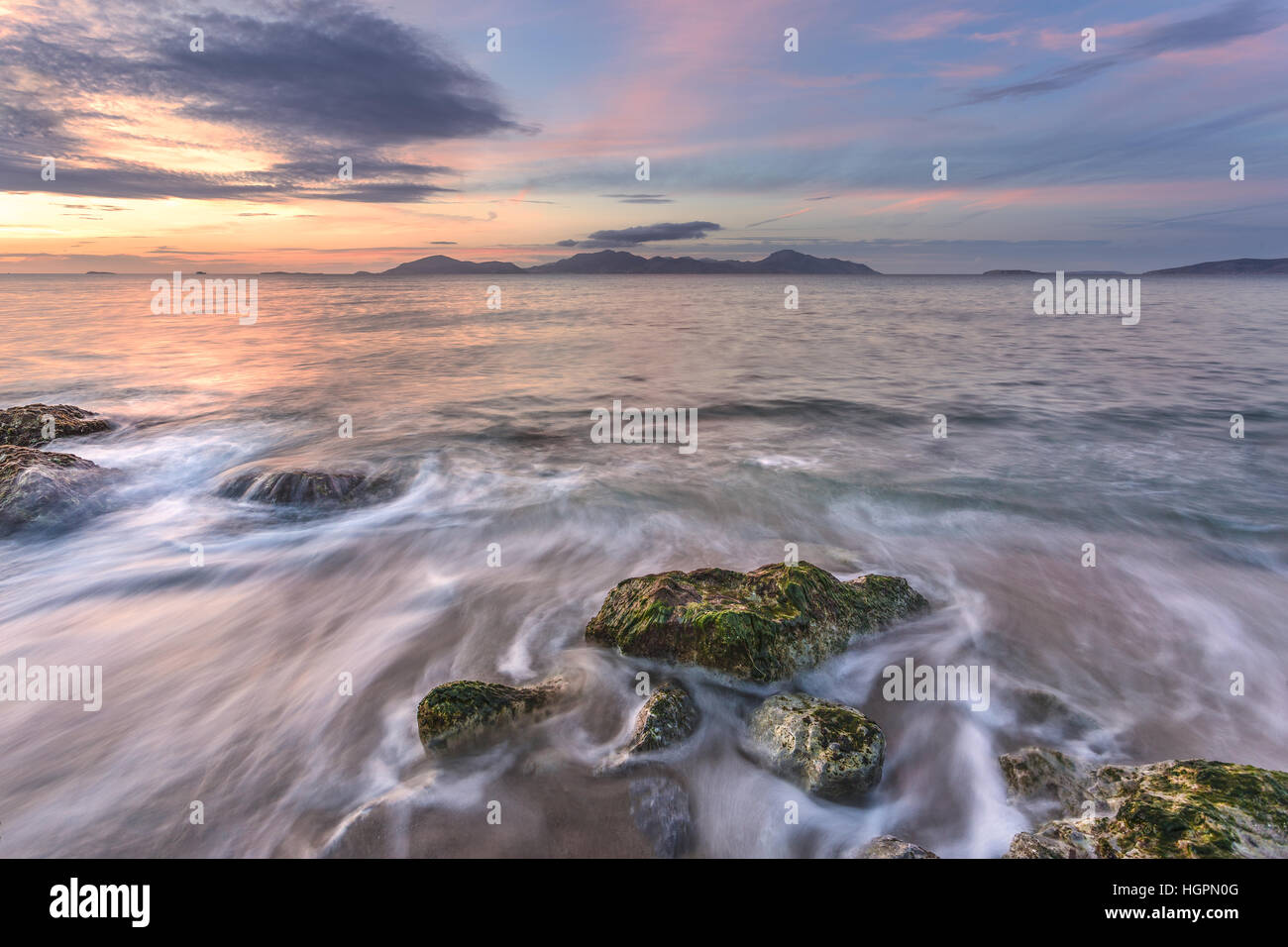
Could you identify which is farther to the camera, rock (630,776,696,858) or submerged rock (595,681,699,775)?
submerged rock (595,681,699,775)

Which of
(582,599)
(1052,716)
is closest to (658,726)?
(582,599)

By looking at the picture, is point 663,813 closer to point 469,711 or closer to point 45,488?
point 469,711

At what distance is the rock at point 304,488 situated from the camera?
438 inches

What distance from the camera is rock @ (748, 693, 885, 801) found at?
4715 millimetres

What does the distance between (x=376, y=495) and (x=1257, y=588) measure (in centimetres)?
1435

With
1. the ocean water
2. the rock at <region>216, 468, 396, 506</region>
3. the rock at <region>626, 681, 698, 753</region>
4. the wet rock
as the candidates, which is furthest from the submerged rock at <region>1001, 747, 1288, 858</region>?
the rock at <region>216, 468, 396, 506</region>

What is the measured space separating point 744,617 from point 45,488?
482 inches

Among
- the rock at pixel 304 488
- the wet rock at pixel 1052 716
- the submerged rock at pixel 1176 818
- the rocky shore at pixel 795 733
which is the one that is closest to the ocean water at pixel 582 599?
the wet rock at pixel 1052 716

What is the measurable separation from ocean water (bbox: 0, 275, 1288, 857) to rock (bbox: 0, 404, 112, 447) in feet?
2.28

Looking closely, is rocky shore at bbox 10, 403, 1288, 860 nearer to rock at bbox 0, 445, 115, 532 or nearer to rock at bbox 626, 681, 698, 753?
rock at bbox 626, 681, 698, 753

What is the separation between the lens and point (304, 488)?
11.2 metres

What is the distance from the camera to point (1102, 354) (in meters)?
28.0
